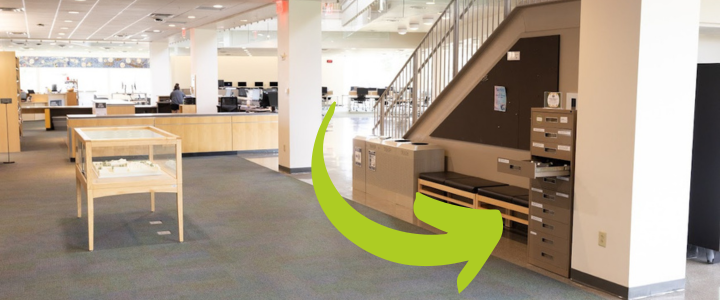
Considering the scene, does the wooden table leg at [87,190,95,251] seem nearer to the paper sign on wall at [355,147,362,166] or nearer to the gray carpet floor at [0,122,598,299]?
the gray carpet floor at [0,122,598,299]

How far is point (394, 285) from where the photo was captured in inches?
195

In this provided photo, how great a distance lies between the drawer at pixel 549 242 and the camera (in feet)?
16.9

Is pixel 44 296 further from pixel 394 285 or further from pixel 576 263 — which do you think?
pixel 576 263

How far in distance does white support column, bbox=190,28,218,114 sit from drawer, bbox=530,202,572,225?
1281 centimetres

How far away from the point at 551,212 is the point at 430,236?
1.45 meters

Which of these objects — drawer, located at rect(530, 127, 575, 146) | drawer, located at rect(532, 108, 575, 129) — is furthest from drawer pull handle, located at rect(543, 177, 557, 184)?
drawer, located at rect(532, 108, 575, 129)

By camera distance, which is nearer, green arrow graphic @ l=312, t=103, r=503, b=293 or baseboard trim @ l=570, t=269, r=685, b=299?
baseboard trim @ l=570, t=269, r=685, b=299

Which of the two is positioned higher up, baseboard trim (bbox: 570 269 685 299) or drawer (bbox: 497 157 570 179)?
drawer (bbox: 497 157 570 179)

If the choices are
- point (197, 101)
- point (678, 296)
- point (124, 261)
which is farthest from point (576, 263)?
point (197, 101)

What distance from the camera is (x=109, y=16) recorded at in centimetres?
1397

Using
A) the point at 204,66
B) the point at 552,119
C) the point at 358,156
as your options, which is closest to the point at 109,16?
the point at 204,66

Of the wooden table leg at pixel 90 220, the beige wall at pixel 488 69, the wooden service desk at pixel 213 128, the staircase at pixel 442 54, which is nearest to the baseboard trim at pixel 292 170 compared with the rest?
the staircase at pixel 442 54

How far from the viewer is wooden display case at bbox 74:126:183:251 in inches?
237

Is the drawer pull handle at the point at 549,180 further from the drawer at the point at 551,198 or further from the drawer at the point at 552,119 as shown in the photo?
the drawer at the point at 552,119
